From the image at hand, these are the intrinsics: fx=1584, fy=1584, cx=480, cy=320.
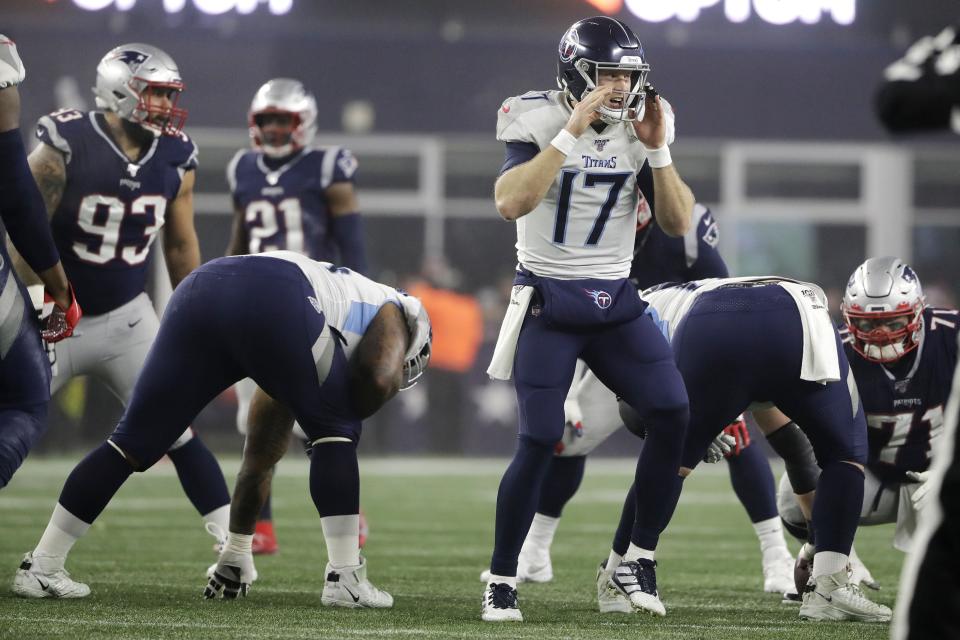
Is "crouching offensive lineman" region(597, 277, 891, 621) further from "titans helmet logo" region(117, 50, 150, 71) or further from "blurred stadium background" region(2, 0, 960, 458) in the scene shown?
"blurred stadium background" region(2, 0, 960, 458)

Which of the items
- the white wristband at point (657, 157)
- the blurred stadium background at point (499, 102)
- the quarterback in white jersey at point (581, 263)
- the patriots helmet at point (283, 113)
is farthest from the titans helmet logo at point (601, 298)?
the blurred stadium background at point (499, 102)

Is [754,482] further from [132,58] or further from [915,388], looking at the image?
[132,58]

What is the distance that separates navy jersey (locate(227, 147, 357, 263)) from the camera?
691 centimetres

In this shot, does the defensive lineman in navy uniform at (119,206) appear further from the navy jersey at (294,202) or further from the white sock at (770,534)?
the white sock at (770,534)

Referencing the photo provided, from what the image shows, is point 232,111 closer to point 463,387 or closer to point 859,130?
point 463,387

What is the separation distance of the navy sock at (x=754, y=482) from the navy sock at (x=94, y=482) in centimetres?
236

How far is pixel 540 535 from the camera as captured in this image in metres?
6.08

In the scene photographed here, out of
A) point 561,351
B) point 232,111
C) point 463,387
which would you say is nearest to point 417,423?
point 463,387

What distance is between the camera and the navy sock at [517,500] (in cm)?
460

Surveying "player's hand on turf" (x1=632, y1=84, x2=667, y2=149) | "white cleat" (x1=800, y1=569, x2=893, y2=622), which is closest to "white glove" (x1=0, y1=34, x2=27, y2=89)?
"player's hand on turf" (x1=632, y1=84, x2=667, y2=149)

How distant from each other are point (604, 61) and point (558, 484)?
2.04 m

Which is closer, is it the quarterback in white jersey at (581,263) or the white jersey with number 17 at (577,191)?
the quarterback in white jersey at (581,263)

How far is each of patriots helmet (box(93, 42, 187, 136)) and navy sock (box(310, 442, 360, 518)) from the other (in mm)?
1746

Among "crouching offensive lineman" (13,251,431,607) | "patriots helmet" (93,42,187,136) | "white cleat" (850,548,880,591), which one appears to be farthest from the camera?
"patriots helmet" (93,42,187,136)
